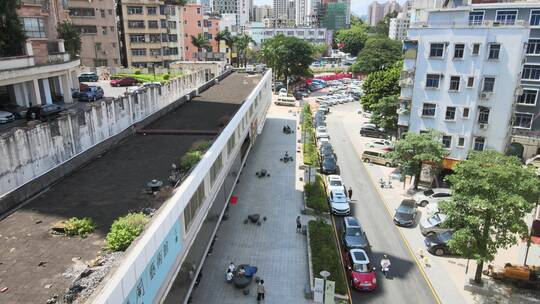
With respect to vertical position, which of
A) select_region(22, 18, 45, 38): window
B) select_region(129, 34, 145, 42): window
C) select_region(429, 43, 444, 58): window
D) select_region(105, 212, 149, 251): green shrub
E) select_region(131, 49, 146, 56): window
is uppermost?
select_region(22, 18, 45, 38): window

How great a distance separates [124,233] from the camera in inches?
545

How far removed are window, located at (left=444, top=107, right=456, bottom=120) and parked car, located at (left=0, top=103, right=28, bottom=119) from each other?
139 ft

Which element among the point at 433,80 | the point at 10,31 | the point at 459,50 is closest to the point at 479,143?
the point at 433,80

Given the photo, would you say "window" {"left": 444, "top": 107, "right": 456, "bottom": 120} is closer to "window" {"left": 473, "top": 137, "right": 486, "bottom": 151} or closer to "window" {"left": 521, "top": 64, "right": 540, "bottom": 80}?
"window" {"left": 473, "top": 137, "right": 486, "bottom": 151}

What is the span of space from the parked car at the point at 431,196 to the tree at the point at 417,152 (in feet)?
6.44

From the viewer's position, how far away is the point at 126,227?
46.4 feet

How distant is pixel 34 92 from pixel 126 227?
36926 mm

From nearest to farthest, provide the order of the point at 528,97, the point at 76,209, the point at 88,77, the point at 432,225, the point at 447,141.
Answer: the point at 76,209 < the point at 432,225 < the point at 447,141 < the point at 528,97 < the point at 88,77

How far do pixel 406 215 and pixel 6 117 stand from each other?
123 feet

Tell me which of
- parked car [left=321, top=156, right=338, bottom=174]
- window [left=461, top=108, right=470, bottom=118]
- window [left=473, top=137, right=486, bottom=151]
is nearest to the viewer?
window [left=461, top=108, right=470, bottom=118]

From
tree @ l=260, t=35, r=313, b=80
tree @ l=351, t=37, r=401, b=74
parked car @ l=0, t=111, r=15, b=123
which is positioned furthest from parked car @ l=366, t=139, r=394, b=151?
tree @ l=351, t=37, r=401, b=74

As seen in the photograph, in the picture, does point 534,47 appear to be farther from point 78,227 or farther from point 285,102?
point 78,227

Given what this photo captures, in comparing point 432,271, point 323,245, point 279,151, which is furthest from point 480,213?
point 279,151

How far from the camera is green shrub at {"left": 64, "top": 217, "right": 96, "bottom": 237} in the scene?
15031mm
